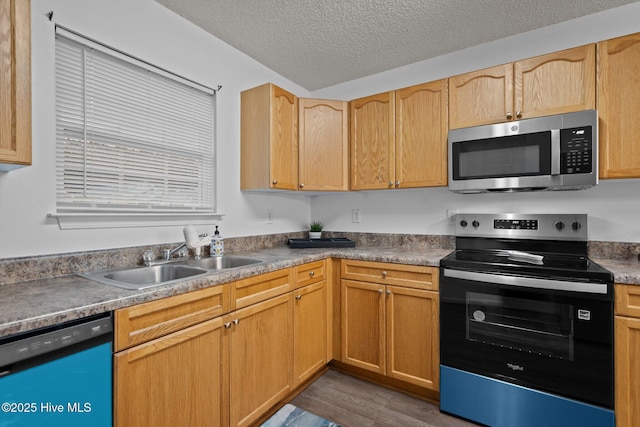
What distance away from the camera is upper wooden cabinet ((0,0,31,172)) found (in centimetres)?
109

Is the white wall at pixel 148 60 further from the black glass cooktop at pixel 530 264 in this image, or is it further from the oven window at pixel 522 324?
the oven window at pixel 522 324

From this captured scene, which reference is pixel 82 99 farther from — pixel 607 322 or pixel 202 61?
pixel 607 322

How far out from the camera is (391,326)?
2.16 m

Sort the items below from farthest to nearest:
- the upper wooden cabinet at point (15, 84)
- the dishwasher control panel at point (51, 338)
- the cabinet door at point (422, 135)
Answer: the cabinet door at point (422, 135), the upper wooden cabinet at point (15, 84), the dishwasher control panel at point (51, 338)

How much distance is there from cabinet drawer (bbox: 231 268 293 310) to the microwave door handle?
5.66 ft

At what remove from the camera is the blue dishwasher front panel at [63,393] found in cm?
90

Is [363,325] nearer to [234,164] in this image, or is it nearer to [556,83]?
[234,164]

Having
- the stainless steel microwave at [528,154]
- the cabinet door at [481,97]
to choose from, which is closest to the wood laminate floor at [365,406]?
the stainless steel microwave at [528,154]

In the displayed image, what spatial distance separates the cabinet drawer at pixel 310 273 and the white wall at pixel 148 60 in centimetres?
67

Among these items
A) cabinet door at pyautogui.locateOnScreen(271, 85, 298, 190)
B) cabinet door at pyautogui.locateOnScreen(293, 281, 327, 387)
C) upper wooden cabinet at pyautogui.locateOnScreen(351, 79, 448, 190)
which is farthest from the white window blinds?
upper wooden cabinet at pyautogui.locateOnScreen(351, 79, 448, 190)

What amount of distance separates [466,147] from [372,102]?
0.85 m

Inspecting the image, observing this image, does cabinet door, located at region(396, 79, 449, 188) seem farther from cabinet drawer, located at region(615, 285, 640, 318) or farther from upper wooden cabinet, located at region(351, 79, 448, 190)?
cabinet drawer, located at region(615, 285, 640, 318)

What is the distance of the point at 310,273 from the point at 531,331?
1329mm

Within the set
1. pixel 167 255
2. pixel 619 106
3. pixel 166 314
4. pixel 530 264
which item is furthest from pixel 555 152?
pixel 167 255
